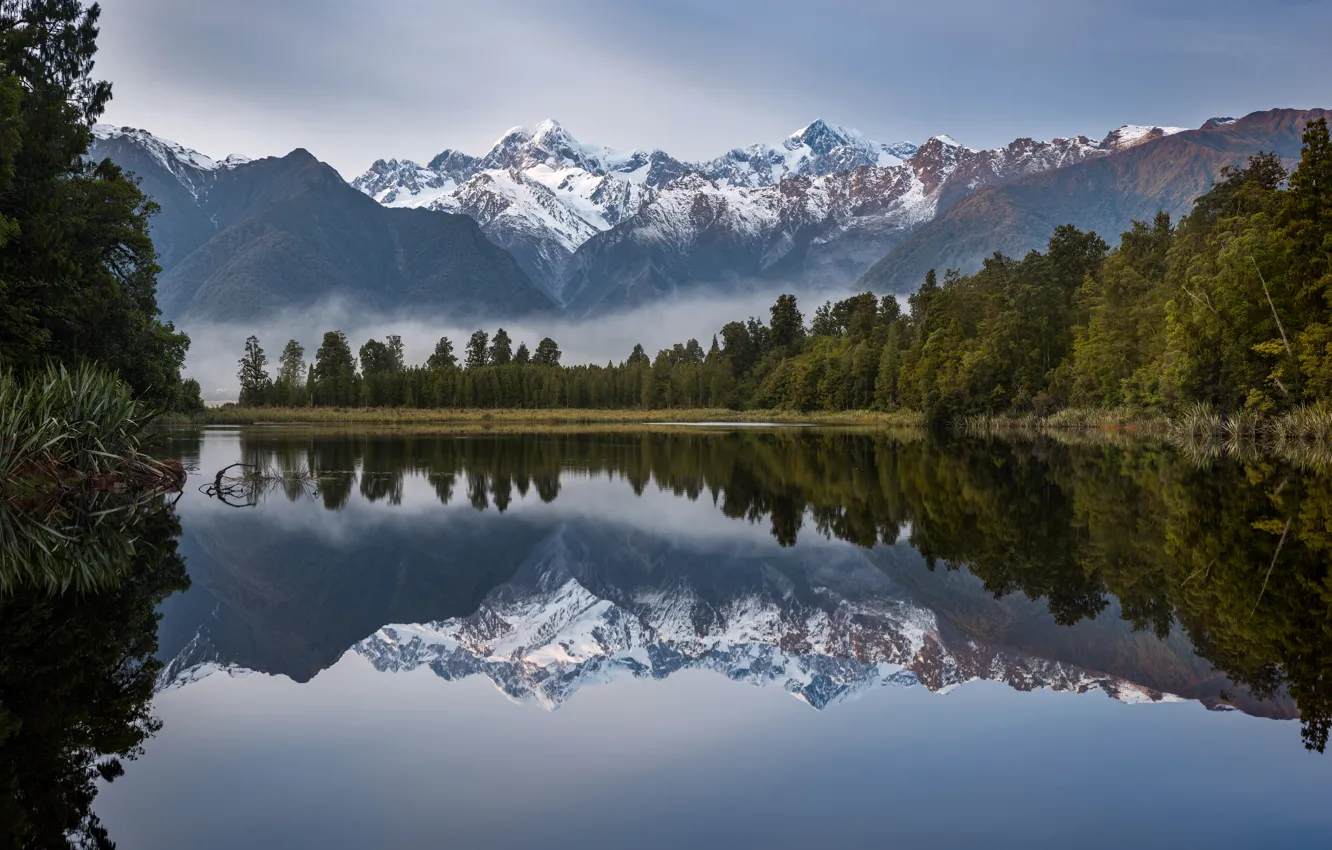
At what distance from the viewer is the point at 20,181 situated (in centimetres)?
2567

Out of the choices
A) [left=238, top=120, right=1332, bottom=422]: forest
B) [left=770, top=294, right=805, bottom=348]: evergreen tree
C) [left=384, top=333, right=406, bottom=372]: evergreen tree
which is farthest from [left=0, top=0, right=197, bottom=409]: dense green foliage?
[left=384, top=333, right=406, bottom=372]: evergreen tree

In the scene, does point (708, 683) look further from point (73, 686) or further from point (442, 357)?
point (442, 357)

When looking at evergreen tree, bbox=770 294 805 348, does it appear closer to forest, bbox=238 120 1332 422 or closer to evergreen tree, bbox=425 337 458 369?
forest, bbox=238 120 1332 422

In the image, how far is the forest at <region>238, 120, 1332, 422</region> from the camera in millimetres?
44344

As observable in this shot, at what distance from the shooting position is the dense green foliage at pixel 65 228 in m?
24.8

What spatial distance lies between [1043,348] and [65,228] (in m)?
77.7

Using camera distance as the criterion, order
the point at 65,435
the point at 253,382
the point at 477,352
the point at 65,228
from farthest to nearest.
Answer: the point at 477,352 < the point at 253,382 < the point at 65,228 < the point at 65,435

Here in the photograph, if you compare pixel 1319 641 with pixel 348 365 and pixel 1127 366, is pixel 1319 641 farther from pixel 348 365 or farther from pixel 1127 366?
pixel 348 365

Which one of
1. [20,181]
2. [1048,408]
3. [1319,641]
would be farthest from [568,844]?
[1048,408]

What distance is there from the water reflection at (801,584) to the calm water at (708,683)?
86mm

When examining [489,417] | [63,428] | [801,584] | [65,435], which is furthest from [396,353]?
[801,584]

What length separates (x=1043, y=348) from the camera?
8438 centimetres

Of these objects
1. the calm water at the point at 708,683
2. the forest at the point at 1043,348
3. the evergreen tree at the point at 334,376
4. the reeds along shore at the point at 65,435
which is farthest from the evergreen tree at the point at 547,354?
the calm water at the point at 708,683

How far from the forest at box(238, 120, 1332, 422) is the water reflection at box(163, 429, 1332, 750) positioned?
59.8 ft
